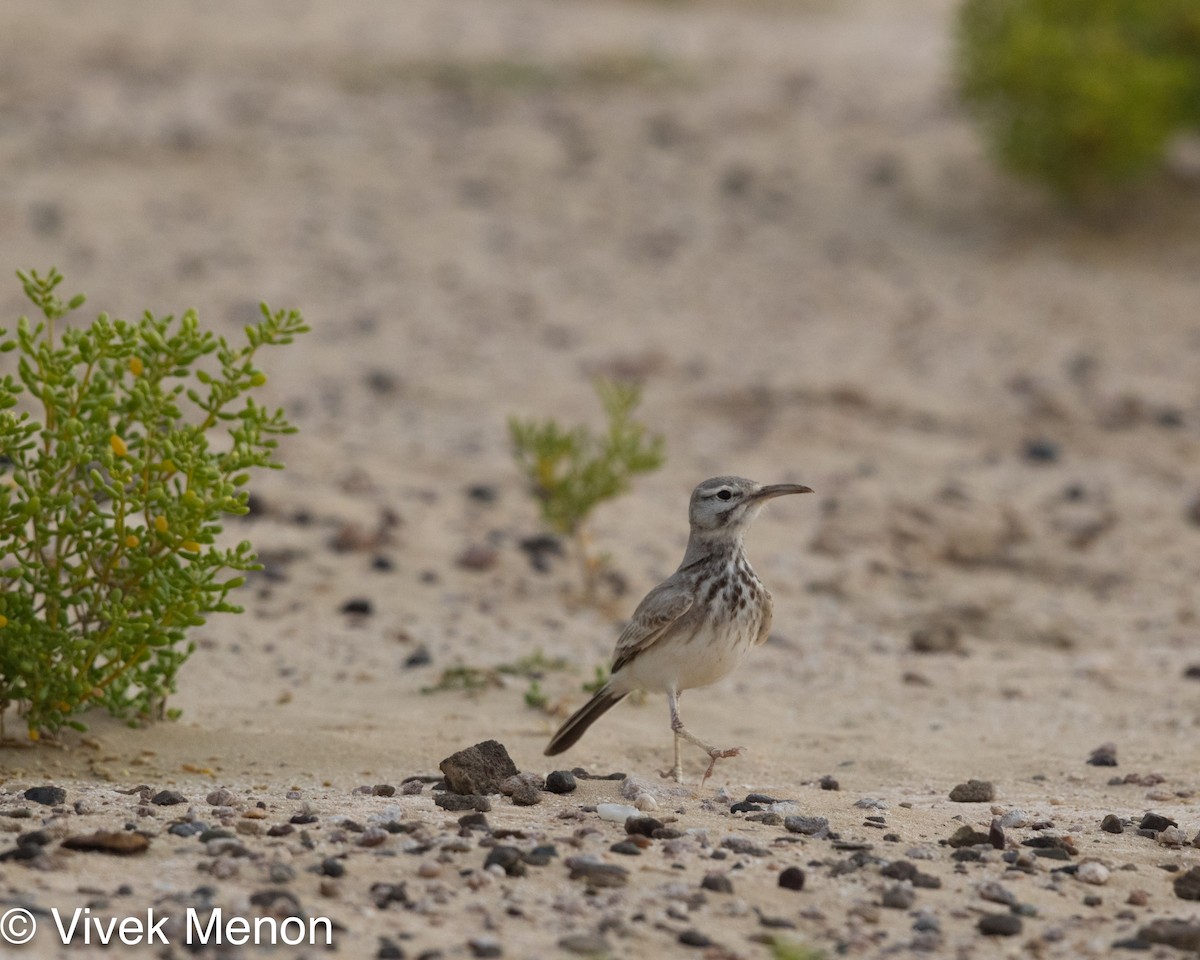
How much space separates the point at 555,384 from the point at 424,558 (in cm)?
333

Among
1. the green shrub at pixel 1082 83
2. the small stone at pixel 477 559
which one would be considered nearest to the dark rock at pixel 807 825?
the small stone at pixel 477 559

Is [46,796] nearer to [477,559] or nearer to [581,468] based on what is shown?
[477,559]

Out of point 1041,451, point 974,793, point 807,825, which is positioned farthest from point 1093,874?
point 1041,451

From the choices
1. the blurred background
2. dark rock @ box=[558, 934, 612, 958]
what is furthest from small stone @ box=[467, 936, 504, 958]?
A: the blurred background

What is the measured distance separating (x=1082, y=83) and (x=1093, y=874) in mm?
10048

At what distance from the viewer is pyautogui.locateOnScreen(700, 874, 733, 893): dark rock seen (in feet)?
14.3

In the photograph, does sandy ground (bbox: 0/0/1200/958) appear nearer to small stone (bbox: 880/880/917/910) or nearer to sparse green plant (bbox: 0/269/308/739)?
small stone (bbox: 880/880/917/910)

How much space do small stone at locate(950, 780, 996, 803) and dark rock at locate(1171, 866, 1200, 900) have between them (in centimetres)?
114

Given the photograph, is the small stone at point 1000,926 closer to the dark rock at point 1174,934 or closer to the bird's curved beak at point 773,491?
the dark rock at point 1174,934

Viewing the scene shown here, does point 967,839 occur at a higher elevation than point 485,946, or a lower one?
higher

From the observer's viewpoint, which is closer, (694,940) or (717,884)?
(694,940)

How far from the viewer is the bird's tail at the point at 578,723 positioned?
6020 mm

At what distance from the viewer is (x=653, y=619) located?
233 inches

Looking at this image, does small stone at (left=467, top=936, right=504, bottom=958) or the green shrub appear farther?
the green shrub
